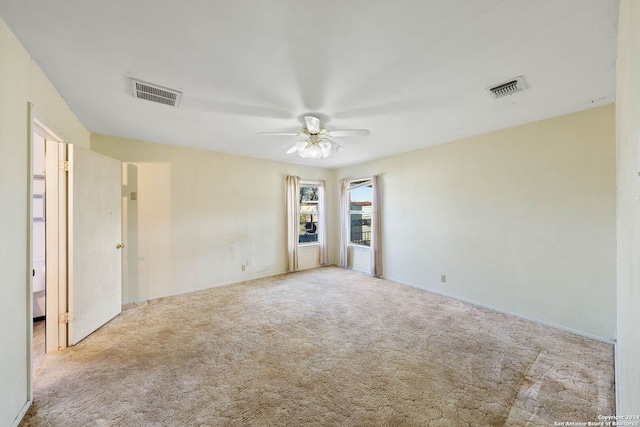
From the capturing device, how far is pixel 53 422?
1.56 metres

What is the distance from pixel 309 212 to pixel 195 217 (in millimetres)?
2473

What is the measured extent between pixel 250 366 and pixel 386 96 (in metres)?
2.74

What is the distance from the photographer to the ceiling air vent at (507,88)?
2.01 m

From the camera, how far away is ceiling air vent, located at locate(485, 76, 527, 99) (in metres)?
2.01

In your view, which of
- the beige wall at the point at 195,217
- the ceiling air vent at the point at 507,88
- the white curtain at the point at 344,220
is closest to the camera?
the ceiling air vent at the point at 507,88

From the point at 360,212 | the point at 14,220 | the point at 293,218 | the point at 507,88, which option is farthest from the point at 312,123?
the point at 360,212

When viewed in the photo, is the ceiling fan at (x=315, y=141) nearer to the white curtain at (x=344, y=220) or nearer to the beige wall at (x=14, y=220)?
the beige wall at (x=14, y=220)

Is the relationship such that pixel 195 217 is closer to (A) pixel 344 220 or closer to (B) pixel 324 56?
(A) pixel 344 220

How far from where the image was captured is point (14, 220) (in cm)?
152

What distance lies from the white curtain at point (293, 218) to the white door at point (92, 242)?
9.12ft

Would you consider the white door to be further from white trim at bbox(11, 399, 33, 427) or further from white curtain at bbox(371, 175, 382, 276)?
white curtain at bbox(371, 175, 382, 276)

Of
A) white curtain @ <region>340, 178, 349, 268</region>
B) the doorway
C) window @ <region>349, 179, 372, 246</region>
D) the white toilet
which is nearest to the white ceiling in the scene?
the doorway

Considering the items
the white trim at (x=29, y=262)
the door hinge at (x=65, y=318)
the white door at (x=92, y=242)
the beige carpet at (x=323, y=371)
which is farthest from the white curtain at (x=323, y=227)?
the white trim at (x=29, y=262)

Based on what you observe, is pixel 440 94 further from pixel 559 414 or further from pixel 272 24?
pixel 559 414
